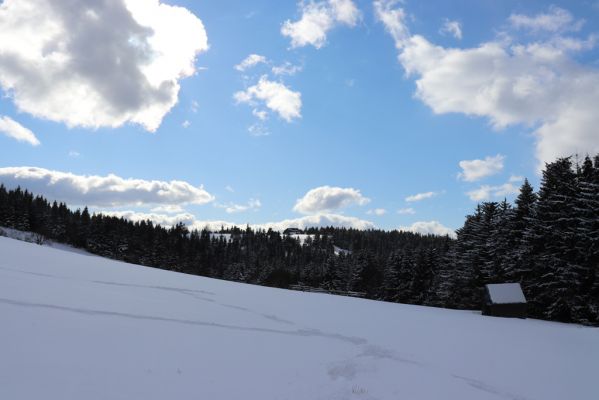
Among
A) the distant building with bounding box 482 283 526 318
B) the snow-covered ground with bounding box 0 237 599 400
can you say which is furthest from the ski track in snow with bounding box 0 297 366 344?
the distant building with bounding box 482 283 526 318

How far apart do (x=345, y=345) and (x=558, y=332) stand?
18.2 meters

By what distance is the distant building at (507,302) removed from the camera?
117 feet

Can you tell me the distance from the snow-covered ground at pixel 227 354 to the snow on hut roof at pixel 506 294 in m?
16.7

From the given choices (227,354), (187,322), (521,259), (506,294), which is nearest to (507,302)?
(506,294)

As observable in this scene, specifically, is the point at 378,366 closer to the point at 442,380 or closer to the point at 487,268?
the point at 442,380

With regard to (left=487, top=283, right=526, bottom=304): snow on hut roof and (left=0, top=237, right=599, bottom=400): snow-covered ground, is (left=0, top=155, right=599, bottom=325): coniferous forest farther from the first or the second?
(left=0, top=237, right=599, bottom=400): snow-covered ground

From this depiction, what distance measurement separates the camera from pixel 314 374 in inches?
426

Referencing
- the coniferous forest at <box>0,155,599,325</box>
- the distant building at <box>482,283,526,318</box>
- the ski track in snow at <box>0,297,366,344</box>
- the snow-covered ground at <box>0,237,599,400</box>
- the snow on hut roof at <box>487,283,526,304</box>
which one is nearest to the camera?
the snow-covered ground at <box>0,237,599,400</box>

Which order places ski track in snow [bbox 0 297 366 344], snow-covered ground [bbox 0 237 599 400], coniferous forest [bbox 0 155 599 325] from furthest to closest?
coniferous forest [bbox 0 155 599 325], ski track in snow [bbox 0 297 366 344], snow-covered ground [bbox 0 237 599 400]

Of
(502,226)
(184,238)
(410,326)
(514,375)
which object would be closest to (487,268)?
(502,226)

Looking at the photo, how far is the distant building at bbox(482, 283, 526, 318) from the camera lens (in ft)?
117

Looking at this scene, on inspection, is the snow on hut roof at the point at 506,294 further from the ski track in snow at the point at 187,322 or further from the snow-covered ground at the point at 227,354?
the ski track in snow at the point at 187,322

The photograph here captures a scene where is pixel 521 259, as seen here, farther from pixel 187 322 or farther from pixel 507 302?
pixel 187 322

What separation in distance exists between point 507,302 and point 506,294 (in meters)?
0.87
